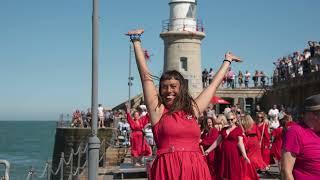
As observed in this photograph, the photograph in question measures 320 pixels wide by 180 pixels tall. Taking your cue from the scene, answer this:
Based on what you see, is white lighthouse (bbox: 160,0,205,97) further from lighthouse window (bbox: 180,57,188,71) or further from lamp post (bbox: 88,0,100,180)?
lamp post (bbox: 88,0,100,180)

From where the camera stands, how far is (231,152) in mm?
11047

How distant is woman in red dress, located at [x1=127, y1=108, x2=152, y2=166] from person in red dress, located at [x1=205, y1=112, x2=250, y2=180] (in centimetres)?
520

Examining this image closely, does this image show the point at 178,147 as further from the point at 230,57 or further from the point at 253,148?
the point at 253,148

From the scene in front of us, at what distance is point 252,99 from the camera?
4831cm

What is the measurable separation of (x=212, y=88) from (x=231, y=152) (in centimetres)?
617

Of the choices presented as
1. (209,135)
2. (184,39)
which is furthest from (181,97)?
(184,39)

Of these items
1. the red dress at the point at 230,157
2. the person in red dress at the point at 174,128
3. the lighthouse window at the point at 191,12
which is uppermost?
the lighthouse window at the point at 191,12

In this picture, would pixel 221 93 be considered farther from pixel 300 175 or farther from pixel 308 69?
pixel 300 175

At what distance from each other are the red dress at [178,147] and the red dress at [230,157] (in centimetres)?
605

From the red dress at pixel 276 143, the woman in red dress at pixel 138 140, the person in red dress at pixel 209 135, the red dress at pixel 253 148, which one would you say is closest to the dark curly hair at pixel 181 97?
the person in red dress at pixel 209 135

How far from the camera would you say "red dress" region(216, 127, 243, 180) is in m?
10.8

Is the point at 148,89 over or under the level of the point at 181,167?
over

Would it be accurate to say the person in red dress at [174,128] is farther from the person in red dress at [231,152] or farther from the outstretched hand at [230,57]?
the person in red dress at [231,152]

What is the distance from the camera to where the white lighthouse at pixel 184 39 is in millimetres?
39406
